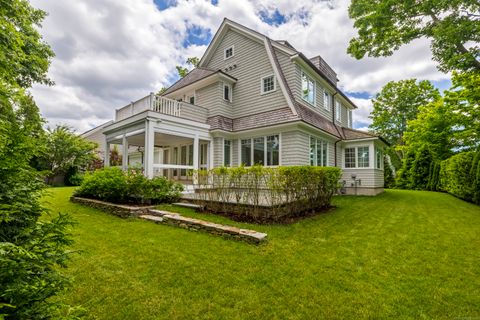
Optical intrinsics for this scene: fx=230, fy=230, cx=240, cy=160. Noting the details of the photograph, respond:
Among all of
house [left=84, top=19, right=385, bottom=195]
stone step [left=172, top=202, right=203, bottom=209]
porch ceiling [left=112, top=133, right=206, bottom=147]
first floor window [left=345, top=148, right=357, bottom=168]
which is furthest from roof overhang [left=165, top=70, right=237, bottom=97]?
first floor window [left=345, top=148, right=357, bottom=168]

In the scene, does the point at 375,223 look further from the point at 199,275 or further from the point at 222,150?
the point at 222,150

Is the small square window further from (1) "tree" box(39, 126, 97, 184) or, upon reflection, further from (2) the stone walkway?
(1) "tree" box(39, 126, 97, 184)

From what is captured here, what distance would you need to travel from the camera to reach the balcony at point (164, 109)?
1014 cm

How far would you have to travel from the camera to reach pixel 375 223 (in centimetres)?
686

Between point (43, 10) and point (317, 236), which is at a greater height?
point (43, 10)

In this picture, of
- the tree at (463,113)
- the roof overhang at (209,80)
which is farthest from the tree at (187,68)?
the tree at (463,113)

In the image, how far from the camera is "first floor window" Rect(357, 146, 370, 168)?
13946 millimetres

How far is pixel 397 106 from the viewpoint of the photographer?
27.0 m

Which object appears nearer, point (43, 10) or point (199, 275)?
point (199, 275)

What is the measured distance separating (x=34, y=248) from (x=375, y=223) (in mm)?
7684

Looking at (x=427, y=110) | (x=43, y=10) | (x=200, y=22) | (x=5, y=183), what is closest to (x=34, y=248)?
(x=5, y=183)

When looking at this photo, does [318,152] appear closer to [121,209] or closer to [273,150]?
[273,150]

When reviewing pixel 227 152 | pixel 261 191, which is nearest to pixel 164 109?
pixel 227 152

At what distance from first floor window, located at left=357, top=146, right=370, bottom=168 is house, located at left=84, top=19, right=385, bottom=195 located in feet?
0.18
